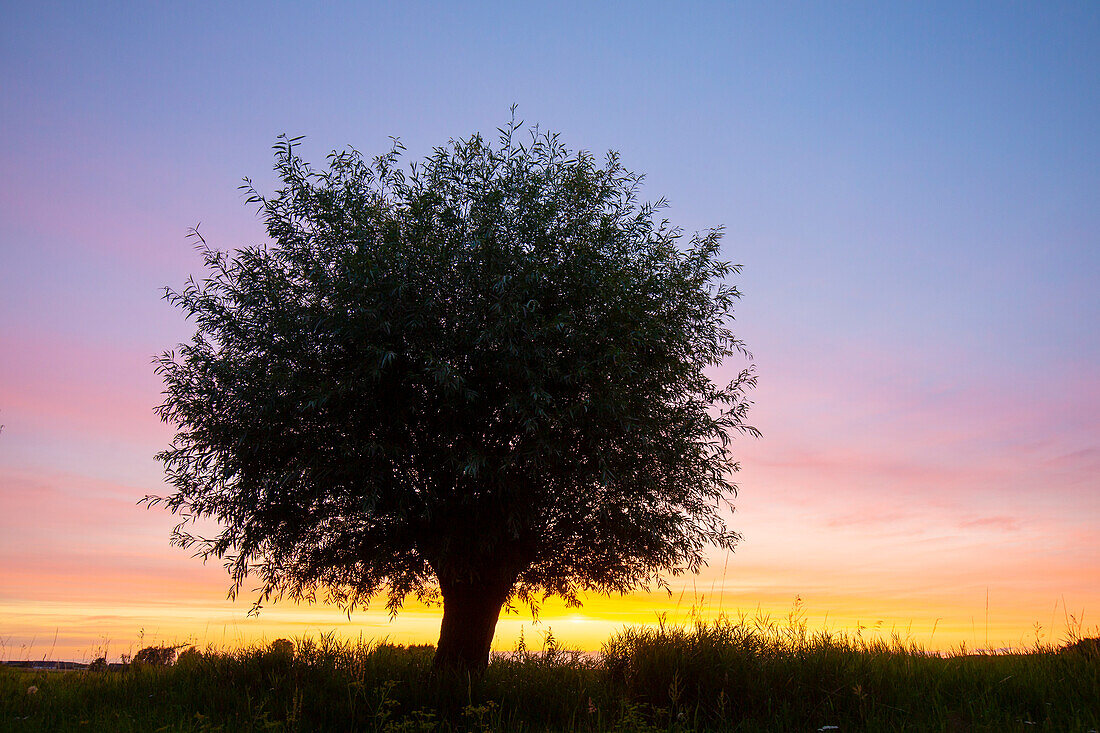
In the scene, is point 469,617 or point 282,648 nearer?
point 282,648

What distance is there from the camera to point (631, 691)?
15.8m

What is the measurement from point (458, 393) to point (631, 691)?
7.58 m

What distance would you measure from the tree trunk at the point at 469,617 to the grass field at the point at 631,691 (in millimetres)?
2133

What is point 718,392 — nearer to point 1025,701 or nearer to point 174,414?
point 1025,701

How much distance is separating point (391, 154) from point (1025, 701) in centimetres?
1987

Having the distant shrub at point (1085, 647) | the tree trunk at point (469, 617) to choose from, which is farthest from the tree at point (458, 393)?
the distant shrub at point (1085, 647)

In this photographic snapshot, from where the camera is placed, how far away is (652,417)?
786 inches

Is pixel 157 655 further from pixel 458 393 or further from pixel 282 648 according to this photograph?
pixel 458 393

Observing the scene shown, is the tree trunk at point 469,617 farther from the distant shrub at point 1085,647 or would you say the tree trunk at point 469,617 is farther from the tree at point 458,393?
the distant shrub at point 1085,647

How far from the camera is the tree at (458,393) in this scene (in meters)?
18.6

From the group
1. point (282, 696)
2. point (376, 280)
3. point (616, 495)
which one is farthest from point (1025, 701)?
point (376, 280)

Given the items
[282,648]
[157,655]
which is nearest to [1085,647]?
[282,648]

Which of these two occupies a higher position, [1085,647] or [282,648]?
[1085,647]

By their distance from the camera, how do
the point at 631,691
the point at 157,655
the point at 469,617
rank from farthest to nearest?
1. the point at 157,655
2. the point at 469,617
3. the point at 631,691
